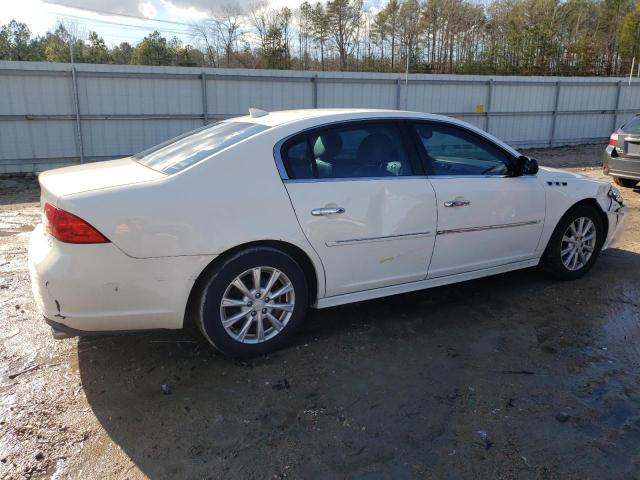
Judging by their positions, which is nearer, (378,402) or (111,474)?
(111,474)

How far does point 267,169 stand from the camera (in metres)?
3.36

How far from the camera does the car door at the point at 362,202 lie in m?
3.46

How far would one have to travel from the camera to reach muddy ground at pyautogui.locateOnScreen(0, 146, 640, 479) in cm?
252

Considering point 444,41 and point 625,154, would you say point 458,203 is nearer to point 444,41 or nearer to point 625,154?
point 625,154

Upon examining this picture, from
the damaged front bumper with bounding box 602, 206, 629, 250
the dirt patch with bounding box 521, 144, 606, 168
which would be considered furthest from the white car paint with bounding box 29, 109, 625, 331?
the dirt patch with bounding box 521, 144, 606, 168

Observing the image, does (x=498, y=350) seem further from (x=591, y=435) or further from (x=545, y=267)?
(x=545, y=267)

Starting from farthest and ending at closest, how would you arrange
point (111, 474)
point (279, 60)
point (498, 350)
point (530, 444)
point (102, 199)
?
point (279, 60) → point (498, 350) → point (102, 199) → point (530, 444) → point (111, 474)

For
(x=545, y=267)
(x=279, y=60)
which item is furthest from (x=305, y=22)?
(x=545, y=267)

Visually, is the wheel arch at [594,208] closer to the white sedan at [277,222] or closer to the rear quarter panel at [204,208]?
the white sedan at [277,222]

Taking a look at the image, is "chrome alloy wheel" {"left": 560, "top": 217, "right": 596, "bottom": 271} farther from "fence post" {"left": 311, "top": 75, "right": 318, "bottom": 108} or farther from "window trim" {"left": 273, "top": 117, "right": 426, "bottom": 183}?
"fence post" {"left": 311, "top": 75, "right": 318, "bottom": 108}

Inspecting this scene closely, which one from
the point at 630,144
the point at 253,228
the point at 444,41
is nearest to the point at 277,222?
the point at 253,228

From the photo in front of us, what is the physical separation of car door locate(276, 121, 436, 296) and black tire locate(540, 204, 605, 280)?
149 centimetres

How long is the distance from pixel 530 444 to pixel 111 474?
2.01 metres

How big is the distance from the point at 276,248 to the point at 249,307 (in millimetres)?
410
